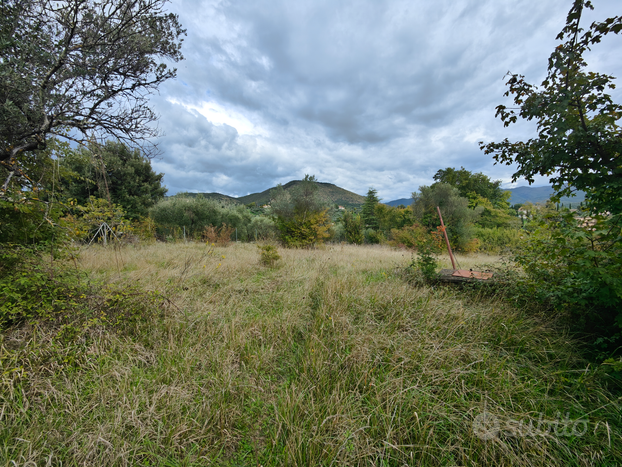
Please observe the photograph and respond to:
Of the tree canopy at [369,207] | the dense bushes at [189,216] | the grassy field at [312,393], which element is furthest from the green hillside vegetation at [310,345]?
the tree canopy at [369,207]

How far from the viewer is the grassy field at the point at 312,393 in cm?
139

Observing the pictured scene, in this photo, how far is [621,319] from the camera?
1.84m

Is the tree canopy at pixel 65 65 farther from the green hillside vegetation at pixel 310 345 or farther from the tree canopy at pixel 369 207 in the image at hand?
the tree canopy at pixel 369 207

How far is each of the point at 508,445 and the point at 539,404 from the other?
2.01 feet

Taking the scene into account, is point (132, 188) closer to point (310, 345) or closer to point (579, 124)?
point (310, 345)

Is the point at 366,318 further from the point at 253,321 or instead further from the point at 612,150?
the point at 612,150

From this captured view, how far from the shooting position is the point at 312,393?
1.81 m

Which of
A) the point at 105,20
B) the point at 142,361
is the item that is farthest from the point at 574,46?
the point at 105,20

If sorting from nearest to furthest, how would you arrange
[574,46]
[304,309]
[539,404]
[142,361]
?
1. [539,404]
2. [574,46]
3. [142,361]
4. [304,309]

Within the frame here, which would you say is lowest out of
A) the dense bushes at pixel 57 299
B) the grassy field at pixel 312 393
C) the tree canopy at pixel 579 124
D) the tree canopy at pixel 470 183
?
the grassy field at pixel 312 393

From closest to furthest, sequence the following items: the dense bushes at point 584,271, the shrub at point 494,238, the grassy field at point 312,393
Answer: the grassy field at point 312,393
the dense bushes at point 584,271
the shrub at point 494,238

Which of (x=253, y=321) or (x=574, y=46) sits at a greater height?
(x=574, y=46)

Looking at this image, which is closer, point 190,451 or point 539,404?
point 190,451

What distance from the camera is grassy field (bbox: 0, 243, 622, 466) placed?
1.39m
